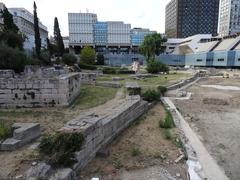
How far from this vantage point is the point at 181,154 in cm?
596

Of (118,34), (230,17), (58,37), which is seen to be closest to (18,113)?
(58,37)

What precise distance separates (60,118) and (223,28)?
132 meters

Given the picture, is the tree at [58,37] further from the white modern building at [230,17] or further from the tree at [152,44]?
the white modern building at [230,17]

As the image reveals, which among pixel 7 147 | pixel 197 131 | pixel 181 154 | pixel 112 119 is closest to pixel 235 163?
pixel 181 154

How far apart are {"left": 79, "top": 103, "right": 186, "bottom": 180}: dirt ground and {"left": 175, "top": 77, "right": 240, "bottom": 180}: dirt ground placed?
121cm

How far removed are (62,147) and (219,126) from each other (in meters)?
7.08

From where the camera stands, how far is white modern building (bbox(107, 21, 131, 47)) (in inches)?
3517

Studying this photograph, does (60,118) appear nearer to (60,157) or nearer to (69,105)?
(69,105)

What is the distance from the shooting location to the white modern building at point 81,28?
8694 centimetres

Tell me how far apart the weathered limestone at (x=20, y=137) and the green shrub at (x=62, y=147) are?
3.56 feet

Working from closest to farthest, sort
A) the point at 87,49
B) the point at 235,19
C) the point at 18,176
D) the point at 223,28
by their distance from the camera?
the point at 18,176 < the point at 87,49 < the point at 235,19 < the point at 223,28

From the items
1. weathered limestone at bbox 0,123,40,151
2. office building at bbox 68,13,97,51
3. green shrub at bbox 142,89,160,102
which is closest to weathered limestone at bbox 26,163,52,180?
weathered limestone at bbox 0,123,40,151

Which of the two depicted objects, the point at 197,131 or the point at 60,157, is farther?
the point at 197,131

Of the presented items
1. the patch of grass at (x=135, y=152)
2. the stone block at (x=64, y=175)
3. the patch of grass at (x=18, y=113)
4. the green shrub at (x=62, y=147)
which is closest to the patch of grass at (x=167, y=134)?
the patch of grass at (x=135, y=152)
